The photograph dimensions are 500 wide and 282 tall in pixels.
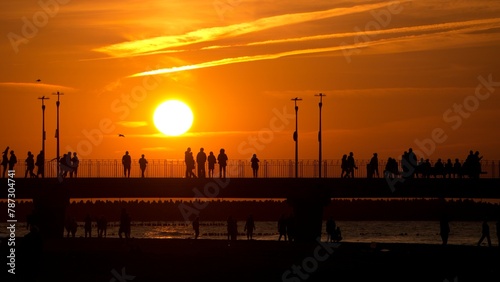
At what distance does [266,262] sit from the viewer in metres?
44.4

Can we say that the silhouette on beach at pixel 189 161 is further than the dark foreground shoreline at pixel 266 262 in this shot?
Yes

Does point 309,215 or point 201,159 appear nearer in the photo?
point 201,159

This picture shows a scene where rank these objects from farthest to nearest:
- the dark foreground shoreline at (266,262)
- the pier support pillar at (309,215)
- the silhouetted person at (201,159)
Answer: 1. the pier support pillar at (309,215)
2. the silhouetted person at (201,159)
3. the dark foreground shoreline at (266,262)

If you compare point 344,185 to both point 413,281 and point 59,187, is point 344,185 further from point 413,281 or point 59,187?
point 413,281

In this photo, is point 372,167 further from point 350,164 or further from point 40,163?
point 40,163

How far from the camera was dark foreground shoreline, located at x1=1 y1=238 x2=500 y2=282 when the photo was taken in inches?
1471

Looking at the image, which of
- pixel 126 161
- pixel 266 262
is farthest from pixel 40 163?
pixel 266 262

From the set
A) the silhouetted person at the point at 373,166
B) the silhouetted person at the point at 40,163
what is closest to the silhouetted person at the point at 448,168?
the silhouetted person at the point at 373,166

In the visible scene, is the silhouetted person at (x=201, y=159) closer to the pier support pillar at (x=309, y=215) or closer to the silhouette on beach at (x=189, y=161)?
the silhouette on beach at (x=189, y=161)

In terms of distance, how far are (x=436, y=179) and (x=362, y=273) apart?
2807cm

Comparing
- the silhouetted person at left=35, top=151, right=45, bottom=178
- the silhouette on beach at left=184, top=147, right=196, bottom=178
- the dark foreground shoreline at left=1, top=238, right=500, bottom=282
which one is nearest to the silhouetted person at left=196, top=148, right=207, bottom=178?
the silhouette on beach at left=184, top=147, right=196, bottom=178

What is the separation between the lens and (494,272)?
37.6 m

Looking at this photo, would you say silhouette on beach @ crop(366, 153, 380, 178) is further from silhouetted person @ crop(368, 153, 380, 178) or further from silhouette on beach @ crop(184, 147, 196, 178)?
silhouette on beach @ crop(184, 147, 196, 178)

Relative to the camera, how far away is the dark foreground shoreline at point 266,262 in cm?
3738
